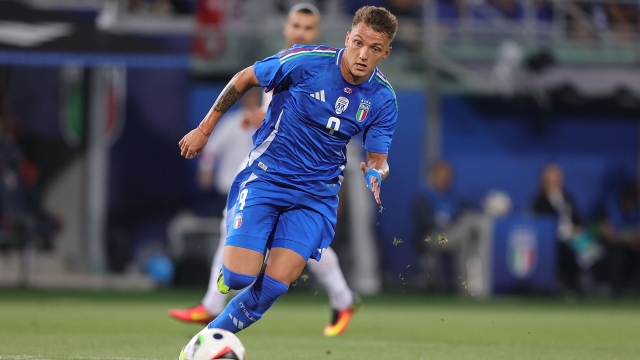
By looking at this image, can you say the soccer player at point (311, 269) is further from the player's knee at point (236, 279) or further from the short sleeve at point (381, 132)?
the player's knee at point (236, 279)

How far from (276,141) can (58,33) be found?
9.01 meters

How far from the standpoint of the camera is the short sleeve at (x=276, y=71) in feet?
21.2

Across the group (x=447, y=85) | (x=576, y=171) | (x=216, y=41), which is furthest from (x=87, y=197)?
(x=576, y=171)

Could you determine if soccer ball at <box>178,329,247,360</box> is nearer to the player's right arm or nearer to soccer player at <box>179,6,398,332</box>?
soccer player at <box>179,6,398,332</box>

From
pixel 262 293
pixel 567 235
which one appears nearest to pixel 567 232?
pixel 567 235

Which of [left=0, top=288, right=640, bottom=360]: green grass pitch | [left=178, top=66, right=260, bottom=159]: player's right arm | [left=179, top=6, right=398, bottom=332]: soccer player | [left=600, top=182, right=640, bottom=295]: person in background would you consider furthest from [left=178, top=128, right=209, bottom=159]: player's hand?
[left=600, top=182, right=640, bottom=295]: person in background

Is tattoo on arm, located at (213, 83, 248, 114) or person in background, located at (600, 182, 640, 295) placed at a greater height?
tattoo on arm, located at (213, 83, 248, 114)

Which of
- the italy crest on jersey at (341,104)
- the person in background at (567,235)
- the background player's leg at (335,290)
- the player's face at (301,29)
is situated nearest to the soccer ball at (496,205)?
the person in background at (567,235)

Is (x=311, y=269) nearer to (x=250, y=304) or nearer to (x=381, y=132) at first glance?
(x=381, y=132)

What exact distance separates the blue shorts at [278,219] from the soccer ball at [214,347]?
580mm

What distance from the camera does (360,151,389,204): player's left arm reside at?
6254mm

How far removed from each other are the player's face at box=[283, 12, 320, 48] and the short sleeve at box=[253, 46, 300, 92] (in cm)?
241

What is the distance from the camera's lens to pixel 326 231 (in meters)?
6.61

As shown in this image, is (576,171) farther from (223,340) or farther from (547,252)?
(223,340)
